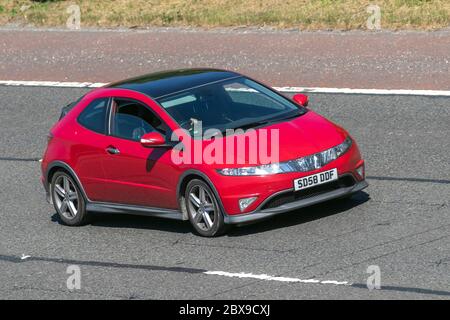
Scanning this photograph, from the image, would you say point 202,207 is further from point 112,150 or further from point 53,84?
point 53,84

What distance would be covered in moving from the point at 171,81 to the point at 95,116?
3.02 ft

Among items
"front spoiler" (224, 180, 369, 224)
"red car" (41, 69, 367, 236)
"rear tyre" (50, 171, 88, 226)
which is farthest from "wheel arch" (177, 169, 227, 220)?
"rear tyre" (50, 171, 88, 226)

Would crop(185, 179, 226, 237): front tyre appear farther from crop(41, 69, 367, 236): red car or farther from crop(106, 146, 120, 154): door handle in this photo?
crop(106, 146, 120, 154): door handle

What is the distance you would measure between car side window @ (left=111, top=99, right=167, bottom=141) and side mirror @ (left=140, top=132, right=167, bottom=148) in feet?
0.80

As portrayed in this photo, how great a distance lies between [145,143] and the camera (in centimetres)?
1210

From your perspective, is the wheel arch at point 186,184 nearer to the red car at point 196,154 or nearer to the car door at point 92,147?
the red car at point 196,154

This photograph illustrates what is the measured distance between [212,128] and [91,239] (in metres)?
1.74

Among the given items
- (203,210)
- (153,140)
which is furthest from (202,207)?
(153,140)

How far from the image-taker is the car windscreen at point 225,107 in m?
12.4

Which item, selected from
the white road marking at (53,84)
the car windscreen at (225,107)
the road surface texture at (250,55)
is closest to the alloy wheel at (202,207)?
the car windscreen at (225,107)
